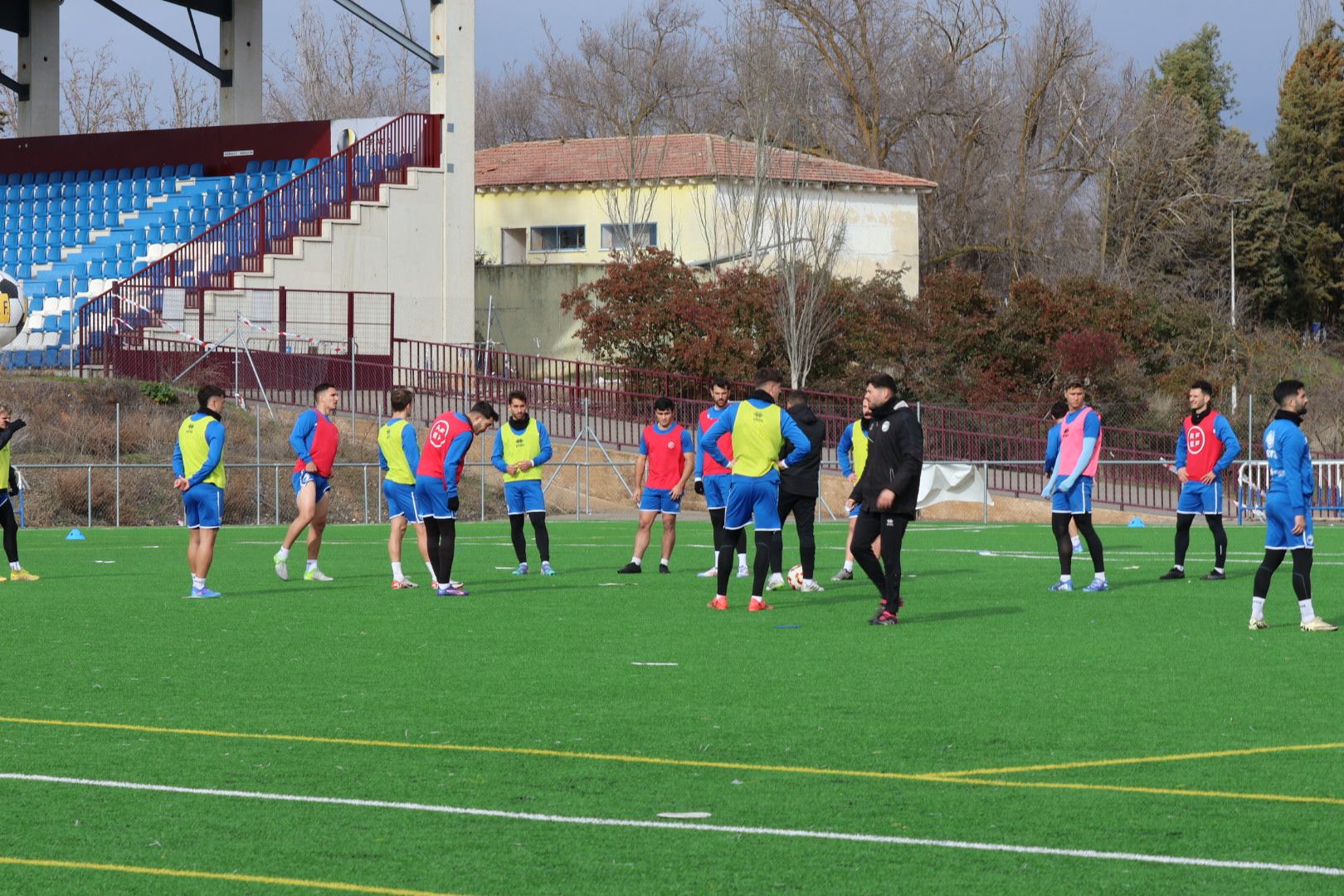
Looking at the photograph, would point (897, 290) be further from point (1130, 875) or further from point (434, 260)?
point (1130, 875)

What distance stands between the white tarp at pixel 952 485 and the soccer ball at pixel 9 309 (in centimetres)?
1632

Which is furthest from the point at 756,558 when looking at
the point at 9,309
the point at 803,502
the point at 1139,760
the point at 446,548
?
the point at 9,309

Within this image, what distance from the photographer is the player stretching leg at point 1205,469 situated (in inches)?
698

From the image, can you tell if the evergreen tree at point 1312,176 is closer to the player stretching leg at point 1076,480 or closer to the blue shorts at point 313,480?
the player stretching leg at point 1076,480

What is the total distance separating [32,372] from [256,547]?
1437 cm

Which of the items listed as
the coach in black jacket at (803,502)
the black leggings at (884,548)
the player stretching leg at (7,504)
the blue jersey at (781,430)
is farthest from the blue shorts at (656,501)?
the player stretching leg at (7,504)

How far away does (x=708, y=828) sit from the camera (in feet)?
22.5

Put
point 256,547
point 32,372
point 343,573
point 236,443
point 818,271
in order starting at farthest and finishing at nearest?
point 818,271 < point 32,372 < point 236,443 < point 256,547 < point 343,573

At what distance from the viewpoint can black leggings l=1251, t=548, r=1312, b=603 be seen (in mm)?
12570

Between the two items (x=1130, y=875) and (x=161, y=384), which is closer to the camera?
(x=1130, y=875)

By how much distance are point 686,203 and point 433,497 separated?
114ft

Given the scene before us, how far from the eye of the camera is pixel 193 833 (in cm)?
676

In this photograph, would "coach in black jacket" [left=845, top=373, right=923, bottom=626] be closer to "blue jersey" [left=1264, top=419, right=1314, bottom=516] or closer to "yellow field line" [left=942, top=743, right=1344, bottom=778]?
"blue jersey" [left=1264, top=419, right=1314, bottom=516]

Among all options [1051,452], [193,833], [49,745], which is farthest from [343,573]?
[193,833]
